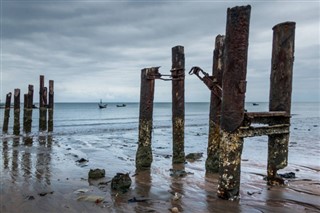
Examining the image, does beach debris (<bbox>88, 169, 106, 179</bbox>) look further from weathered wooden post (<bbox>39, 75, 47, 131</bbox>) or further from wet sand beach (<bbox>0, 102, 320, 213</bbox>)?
weathered wooden post (<bbox>39, 75, 47, 131</bbox>)

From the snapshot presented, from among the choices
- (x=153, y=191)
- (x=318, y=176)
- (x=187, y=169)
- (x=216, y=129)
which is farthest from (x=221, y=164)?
(x=318, y=176)

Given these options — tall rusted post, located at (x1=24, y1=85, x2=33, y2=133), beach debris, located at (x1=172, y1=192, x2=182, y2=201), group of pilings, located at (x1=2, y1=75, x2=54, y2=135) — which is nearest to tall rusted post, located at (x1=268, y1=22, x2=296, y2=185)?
beach debris, located at (x1=172, y1=192, x2=182, y2=201)

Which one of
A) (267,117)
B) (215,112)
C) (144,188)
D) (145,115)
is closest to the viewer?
(267,117)

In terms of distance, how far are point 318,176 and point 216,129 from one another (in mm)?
3114

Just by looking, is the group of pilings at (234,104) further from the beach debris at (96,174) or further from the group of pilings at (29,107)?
the group of pilings at (29,107)

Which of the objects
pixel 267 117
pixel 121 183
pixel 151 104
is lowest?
pixel 121 183

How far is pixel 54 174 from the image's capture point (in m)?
9.12

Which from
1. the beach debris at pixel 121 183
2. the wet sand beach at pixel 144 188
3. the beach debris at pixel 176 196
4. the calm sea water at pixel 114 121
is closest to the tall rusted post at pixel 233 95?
the wet sand beach at pixel 144 188

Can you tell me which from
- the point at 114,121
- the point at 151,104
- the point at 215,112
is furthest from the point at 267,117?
the point at 114,121

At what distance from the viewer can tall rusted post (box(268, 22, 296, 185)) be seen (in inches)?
284

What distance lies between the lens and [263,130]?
6770mm

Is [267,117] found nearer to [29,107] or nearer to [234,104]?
[234,104]

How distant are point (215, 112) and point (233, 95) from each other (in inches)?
102

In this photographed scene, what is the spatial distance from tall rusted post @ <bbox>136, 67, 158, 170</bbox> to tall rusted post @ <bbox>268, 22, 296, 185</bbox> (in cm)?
359
